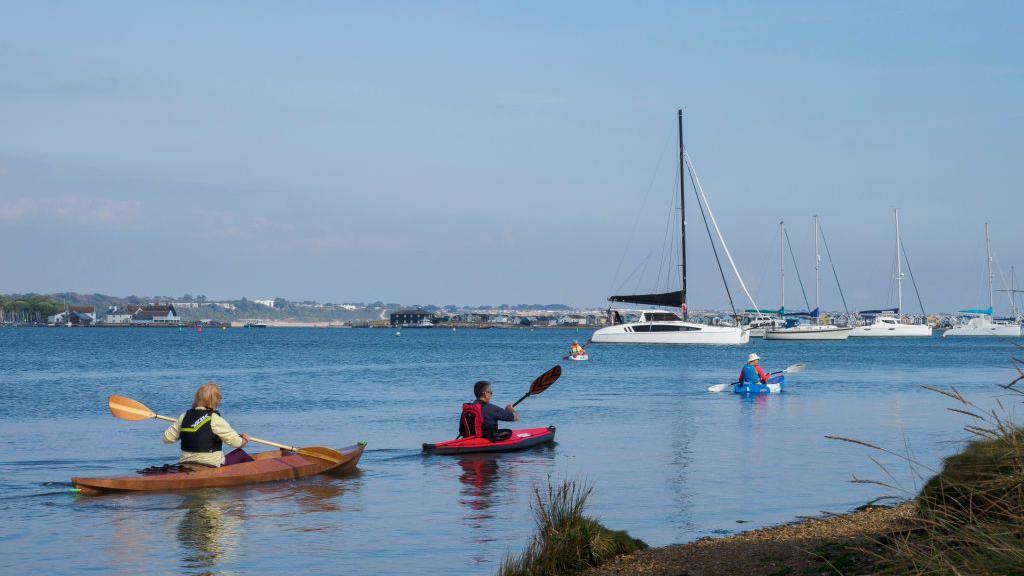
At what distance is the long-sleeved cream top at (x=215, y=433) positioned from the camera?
Result: 1565cm

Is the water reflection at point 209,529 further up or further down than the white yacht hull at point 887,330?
further down

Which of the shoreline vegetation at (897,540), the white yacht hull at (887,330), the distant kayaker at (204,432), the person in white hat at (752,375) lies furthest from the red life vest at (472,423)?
the white yacht hull at (887,330)

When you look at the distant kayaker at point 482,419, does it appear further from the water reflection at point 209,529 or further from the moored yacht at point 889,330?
the moored yacht at point 889,330

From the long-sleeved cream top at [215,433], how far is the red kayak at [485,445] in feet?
16.3

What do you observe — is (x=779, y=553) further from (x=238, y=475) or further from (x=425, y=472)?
(x=425, y=472)

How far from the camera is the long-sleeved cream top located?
15648mm

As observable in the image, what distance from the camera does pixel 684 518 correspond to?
13.7m

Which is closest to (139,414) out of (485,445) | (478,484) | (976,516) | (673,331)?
(478,484)

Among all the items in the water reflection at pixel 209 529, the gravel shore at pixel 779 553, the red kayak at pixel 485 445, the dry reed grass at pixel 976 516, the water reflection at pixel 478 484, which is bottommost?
the water reflection at pixel 478 484

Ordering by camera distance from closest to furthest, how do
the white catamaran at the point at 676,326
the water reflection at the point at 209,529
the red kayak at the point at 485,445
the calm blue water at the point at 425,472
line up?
the water reflection at the point at 209,529 < the calm blue water at the point at 425,472 < the red kayak at the point at 485,445 < the white catamaran at the point at 676,326

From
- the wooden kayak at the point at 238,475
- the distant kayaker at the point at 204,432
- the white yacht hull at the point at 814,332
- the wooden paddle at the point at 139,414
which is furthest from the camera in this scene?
the white yacht hull at the point at 814,332

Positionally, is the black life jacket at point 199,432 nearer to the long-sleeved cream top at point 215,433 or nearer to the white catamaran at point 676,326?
the long-sleeved cream top at point 215,433

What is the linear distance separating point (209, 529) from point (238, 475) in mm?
3140

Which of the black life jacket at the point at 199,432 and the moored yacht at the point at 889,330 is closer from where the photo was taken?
the black life jacket at the point at 199,432
